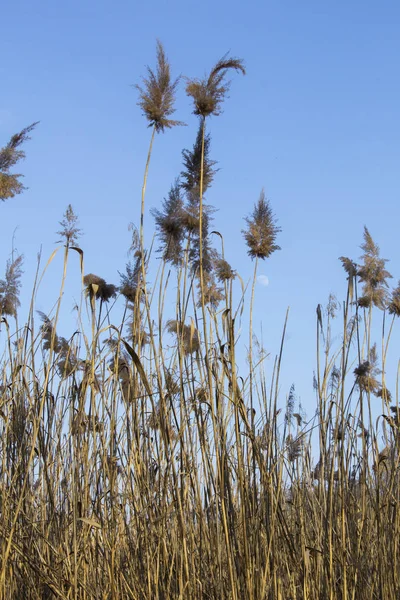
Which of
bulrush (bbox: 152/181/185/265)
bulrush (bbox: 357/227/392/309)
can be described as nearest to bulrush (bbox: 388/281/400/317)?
bulrush (bbox: 357/227/392/309)

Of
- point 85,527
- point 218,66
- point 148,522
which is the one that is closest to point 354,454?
point 148,522

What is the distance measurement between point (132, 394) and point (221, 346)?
1.16 feet

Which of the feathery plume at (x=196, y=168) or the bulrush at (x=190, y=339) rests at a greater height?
the feathery plume at (x=196, y=168)

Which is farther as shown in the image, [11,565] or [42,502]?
[42,502]

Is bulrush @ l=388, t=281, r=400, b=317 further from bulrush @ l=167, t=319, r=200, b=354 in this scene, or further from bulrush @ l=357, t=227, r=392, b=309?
bulrush @ l=167, t=319, r=200, b=354

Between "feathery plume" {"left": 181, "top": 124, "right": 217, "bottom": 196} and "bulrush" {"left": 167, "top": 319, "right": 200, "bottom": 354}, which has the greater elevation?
"feathery plume" {"left": 181, "top": 124, "right": 217, "bottom": 196}

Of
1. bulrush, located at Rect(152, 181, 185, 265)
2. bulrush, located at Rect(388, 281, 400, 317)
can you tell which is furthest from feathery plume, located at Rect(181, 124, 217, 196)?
bulrush, located at Rect(388, 281, 400, 317)

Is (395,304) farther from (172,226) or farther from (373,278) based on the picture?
(172,226)

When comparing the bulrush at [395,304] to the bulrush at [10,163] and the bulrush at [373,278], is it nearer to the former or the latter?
the bulrush at [373,278]

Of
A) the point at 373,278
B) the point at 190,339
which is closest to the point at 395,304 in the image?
the point at 373,278

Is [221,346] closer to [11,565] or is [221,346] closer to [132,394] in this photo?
[132,394]

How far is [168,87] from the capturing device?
2432 mm

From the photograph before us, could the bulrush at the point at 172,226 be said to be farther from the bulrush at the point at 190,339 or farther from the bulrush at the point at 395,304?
the bulrush at the point at 395,304

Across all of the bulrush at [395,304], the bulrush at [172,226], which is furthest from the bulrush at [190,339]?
the bulrush at [395,304]
